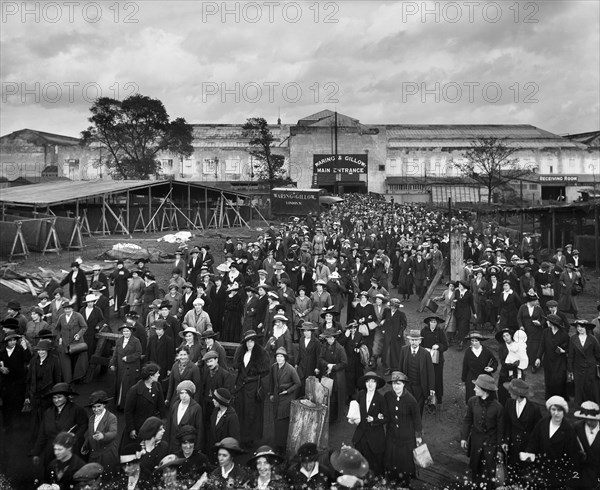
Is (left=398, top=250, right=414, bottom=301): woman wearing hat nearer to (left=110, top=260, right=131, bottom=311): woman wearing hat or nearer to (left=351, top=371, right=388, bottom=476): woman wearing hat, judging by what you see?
(left=110, top=260, right=131, bottom=311): woman wearing hat

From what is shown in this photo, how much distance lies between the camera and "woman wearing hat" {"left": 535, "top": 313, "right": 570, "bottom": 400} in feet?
24.7

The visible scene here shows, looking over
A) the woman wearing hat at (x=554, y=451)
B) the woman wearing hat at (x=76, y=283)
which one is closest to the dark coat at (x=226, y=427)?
the woman wearing hat at (x=554, y=451)

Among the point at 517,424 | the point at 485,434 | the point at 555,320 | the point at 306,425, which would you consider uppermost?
the point at 555,320

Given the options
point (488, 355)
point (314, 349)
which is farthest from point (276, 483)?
point (488, 355)

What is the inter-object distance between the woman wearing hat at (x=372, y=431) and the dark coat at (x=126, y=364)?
3.44 m

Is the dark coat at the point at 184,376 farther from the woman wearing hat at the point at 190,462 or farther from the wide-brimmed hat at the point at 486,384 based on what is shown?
the wide-brimmed hat at the point at 486,384

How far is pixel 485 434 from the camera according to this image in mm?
5324

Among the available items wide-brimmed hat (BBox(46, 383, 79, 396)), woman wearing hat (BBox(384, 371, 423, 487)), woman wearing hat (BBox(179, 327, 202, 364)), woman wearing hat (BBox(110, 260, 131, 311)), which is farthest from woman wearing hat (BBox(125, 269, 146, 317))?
woman wearing hat (BBox(384, 371, 423, 487))

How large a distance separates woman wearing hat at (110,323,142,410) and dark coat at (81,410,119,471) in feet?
6.49

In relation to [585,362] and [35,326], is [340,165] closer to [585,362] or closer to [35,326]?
[35,326]

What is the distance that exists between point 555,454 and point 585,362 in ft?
9.19

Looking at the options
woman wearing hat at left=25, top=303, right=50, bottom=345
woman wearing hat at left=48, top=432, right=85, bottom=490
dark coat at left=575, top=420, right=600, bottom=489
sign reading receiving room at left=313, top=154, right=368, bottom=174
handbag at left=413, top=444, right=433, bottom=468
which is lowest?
handbag at left=413, top=444, right=433, bottom=468

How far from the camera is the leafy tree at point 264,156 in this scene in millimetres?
47688

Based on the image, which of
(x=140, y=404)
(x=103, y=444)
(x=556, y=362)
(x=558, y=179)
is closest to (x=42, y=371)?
(x=140, y=404)
